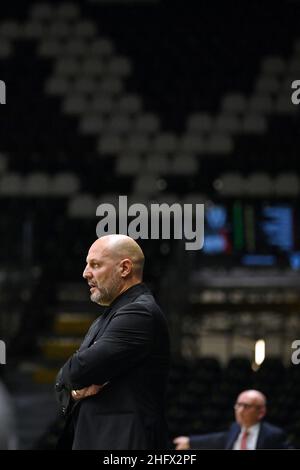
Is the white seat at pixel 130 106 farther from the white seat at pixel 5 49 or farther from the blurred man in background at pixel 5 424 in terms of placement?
the blurred man in background at pixel 5 424

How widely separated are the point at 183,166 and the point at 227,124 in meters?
0.65

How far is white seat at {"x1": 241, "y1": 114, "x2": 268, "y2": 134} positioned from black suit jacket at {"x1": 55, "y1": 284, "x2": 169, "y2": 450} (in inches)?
288

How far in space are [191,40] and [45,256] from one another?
2.49 meters

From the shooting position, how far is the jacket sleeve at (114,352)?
188 cm

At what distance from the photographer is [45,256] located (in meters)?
8.81

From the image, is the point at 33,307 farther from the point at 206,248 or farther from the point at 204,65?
the point at 204,65

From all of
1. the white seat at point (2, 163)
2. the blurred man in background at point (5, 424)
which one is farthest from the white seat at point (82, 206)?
the blurred man in background at point (5, 424)

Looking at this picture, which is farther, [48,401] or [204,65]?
[204,65]

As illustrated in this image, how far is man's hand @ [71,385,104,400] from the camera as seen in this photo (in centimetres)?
191

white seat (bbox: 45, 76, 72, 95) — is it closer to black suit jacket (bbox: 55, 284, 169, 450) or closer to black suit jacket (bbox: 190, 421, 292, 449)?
black suit jacket (bbox: 190, 421, 292, 449)

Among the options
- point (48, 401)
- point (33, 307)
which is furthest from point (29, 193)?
point (48, 401)

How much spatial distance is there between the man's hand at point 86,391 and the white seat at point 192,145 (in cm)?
726

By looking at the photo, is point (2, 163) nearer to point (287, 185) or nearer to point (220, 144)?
point (220, 144)

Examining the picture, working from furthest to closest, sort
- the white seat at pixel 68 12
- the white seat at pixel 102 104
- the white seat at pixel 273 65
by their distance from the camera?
1. the white seat at pixel 68 12
2. the white seat at pixel 102 104
3. the white seat at pixel 273 65
